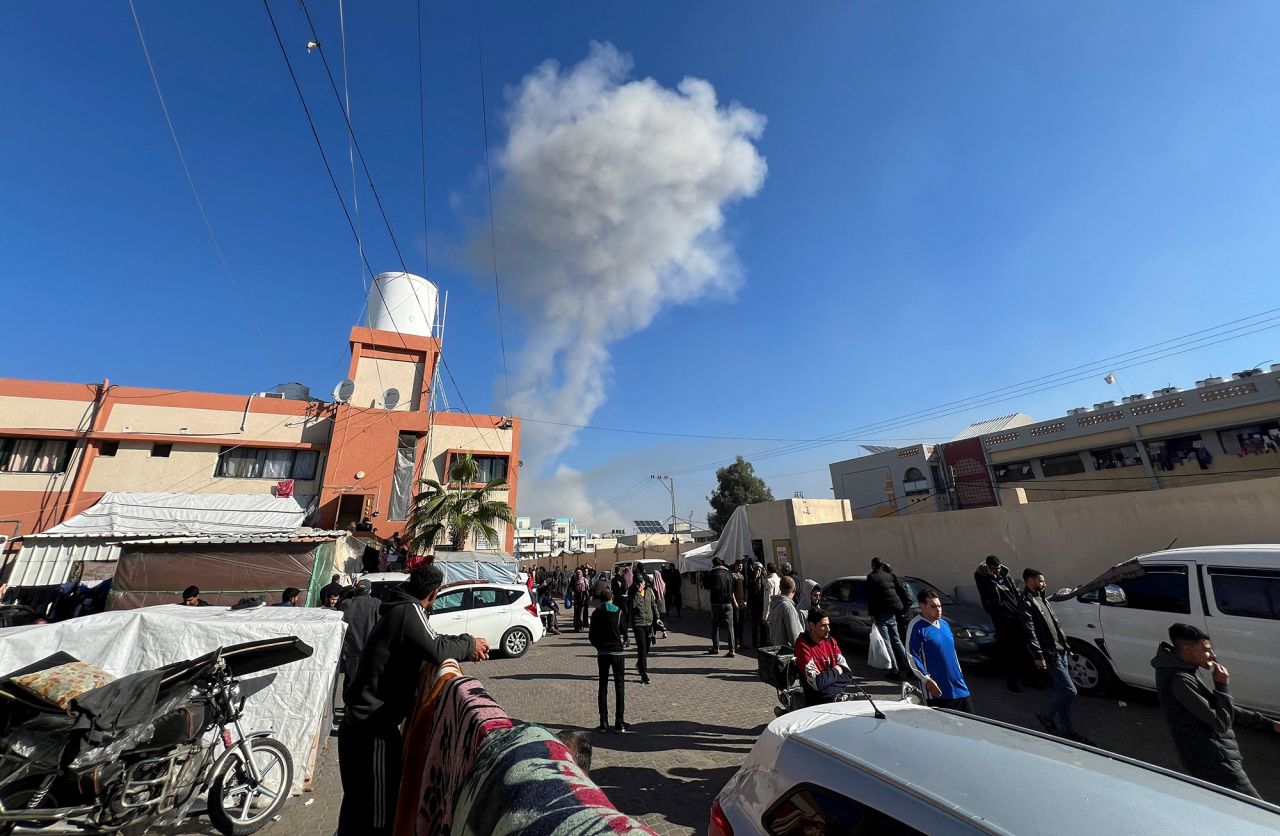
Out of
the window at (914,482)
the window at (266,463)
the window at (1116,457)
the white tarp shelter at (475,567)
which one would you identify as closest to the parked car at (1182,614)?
the white tarp shelter at (475,567)

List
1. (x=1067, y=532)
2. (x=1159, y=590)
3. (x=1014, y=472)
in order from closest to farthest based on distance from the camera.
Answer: (x=1159, y=590), (x=1067, y=532), (x=1014, y=472)

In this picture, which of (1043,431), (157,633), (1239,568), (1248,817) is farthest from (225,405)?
(1043,431)

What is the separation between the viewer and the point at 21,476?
59.1 feet

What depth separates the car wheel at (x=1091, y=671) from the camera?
6.63 meters

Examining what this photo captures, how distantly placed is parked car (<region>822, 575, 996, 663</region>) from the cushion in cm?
928

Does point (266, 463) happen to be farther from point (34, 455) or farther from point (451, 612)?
point (451, 612)

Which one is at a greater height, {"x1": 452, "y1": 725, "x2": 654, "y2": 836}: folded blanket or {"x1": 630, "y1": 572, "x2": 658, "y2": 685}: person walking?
{"x1": 452, "y1": 725, "x2": 654, "y2": 836}: folded blanket

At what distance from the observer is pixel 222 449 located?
20.3 m

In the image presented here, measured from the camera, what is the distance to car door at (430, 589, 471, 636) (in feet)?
31.7

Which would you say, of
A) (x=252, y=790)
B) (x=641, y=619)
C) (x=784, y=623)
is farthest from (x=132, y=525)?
(x=784, y=623)

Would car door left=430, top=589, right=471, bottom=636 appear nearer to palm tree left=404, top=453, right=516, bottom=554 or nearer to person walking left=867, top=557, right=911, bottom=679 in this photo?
person walking left=867, top=557, right=911, bottom=679

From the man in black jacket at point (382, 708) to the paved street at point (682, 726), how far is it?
6.10ft

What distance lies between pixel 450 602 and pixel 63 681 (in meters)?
6.90

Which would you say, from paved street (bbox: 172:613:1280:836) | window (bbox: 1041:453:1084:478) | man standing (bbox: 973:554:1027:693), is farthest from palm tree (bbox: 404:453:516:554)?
window (bbox: 1041:453:1084:478)
